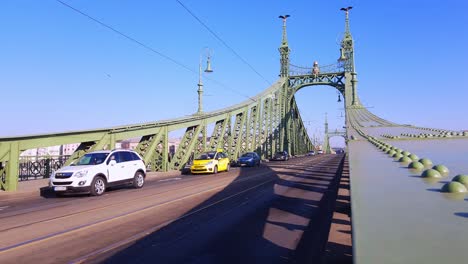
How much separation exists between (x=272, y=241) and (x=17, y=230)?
5.30m

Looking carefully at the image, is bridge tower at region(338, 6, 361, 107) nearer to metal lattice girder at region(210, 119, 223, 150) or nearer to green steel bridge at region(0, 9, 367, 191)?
green steel bridge at region(0, 9, 367, 191)

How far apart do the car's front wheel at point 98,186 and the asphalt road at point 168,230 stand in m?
1.75

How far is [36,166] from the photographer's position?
1912cm

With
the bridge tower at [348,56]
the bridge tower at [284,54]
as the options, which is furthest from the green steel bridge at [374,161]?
the bridge tower at [284,54]

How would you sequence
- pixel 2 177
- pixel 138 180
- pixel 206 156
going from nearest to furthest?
1. pixel 2 177
2. pixel 138 180
3. pixel 206 156

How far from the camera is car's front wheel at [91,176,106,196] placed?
1366 centimetres

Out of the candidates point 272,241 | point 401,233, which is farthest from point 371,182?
point 272,241

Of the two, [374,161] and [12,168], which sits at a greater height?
A: [374,161]

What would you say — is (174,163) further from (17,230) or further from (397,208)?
(397,208)

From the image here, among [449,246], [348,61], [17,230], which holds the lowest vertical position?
[17,230]

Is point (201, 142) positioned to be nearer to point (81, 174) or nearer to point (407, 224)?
point (81, 174)

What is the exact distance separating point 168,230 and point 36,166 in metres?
14.9

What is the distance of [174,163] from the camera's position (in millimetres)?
28359

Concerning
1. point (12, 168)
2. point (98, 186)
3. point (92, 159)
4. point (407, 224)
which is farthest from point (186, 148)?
point (407, 224)
